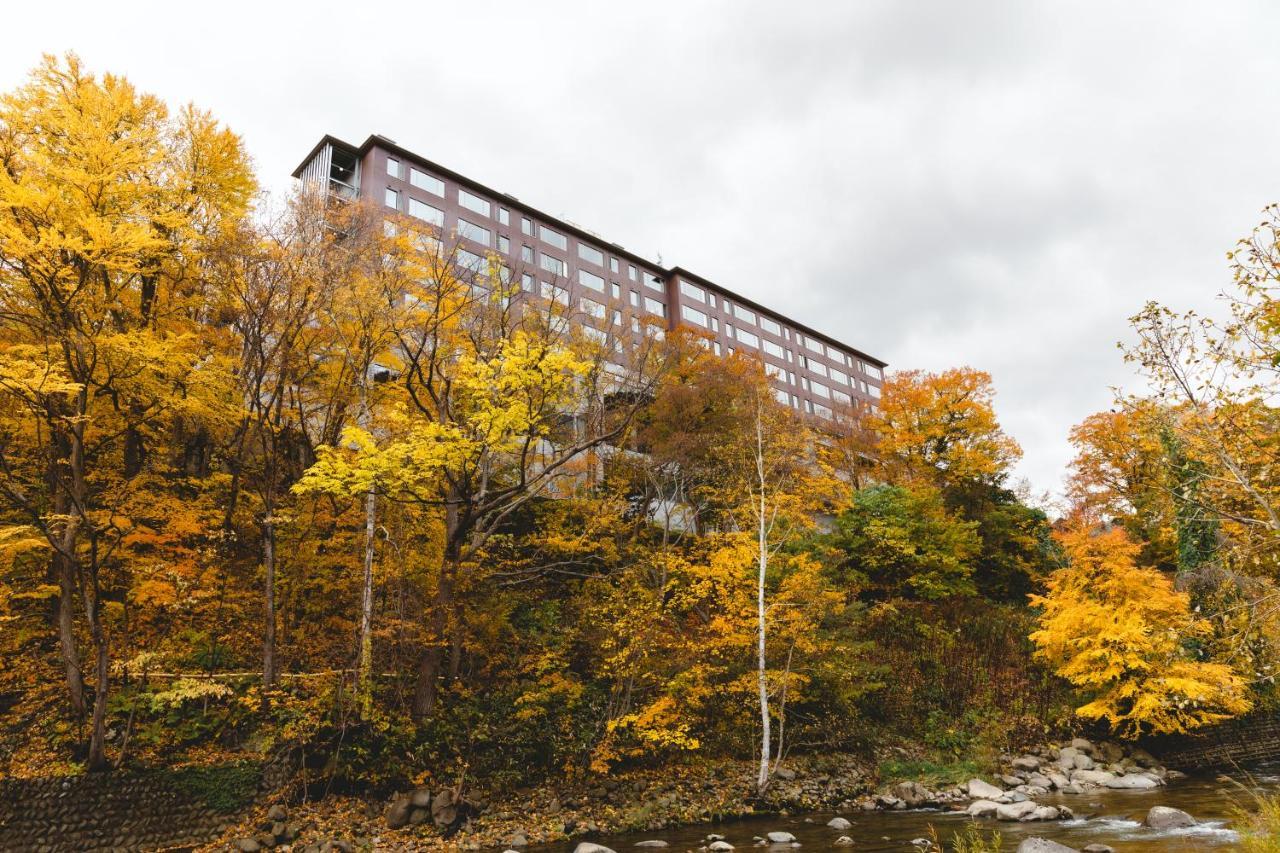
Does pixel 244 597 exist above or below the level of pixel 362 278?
below

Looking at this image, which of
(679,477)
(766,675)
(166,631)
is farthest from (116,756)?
(679,477)

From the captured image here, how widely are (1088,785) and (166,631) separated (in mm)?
27011

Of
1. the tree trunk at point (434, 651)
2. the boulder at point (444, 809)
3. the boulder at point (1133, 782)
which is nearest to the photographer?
the boulder at point (444, 809)

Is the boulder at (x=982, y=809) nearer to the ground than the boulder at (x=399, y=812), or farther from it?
nearer to the ground

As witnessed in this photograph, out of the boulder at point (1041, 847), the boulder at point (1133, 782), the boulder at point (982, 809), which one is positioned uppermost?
the boulder at point (1041, 847)

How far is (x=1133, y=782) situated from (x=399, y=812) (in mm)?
21663

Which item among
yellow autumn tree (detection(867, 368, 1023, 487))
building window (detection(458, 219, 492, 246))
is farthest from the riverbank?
building window (detection(458, 219, 492, 246))

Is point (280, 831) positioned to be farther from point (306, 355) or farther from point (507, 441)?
point (306, 355)

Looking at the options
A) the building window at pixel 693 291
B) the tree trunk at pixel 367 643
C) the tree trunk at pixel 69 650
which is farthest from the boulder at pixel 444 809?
the building window at pixel 693 291

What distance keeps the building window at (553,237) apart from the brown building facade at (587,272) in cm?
10

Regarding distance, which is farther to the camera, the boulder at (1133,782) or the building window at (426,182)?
the building window at (426,182)

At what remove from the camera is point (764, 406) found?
84.2 ft

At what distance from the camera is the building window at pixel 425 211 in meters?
46.4

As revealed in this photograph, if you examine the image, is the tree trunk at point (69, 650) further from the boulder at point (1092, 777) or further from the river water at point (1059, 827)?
the boulder at point (1092, 777)
